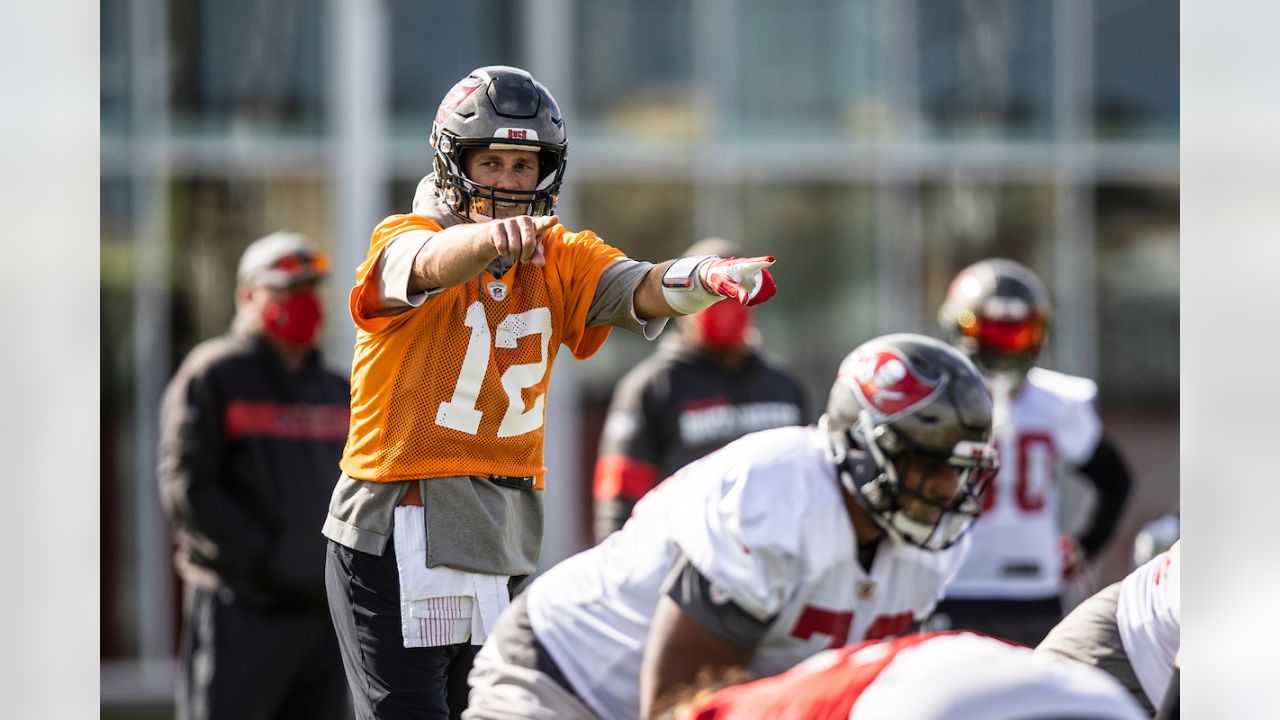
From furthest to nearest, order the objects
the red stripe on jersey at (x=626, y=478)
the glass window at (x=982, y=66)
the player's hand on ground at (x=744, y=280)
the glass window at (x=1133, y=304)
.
Result: the glass window at (x=1133, y=304) → the glass window at (x=982, y=66) → the red stripe on jersey at (x=626, y=478) → the player's hand on ground at (x=744, y=280)

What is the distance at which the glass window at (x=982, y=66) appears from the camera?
11.1 meters

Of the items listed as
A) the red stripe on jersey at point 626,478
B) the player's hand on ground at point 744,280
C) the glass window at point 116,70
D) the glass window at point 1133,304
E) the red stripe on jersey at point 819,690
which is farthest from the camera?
the glass window at point 1133,304

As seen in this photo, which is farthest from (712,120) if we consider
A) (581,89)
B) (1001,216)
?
(1001,216)

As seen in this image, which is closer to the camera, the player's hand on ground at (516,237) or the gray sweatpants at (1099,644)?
the player's hand on ground at (516,237)

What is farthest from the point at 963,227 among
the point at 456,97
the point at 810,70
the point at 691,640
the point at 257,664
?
the point at 691,640

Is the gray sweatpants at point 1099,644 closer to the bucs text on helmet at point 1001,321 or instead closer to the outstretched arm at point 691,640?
the outstretched arm at point 691,640

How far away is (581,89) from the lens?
10.8 metres

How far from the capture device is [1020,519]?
240 inches

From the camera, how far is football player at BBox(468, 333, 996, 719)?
325cm

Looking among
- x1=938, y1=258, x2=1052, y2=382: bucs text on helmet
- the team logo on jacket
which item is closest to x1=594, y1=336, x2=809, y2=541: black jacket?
x1=938, y1=258, x2=1052, y2=382: bucs text on helmet

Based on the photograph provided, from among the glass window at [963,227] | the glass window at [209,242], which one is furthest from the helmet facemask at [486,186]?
the glass window at [963,227]

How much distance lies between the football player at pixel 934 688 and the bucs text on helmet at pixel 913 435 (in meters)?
0.83
